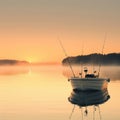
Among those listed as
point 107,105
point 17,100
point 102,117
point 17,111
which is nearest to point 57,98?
point 17,100

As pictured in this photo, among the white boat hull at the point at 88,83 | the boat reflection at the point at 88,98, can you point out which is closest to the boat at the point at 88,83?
the white boat hull at the point at 88,83

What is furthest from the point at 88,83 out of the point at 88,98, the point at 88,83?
the point at 88,98

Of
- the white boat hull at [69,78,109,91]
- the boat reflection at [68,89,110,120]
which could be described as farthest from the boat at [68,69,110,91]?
the boat reflection at [68,89,110,120]

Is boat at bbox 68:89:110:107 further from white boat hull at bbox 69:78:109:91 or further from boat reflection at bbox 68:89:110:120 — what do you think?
white boat hull at bbox 69:78:109:91

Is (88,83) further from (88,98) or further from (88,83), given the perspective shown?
(88,98)

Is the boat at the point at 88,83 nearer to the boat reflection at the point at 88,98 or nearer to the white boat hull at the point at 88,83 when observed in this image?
the white boat hull at the point at 88,83

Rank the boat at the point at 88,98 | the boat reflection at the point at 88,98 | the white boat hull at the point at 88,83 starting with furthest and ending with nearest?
1. the white boat hull at the point at 88,83
2. the boat at the point at 88,98
3. the boat reflection at the point at 88,98

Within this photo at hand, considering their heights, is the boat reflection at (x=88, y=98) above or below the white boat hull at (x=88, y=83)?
below

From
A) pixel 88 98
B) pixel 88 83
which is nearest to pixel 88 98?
pixel 88 98

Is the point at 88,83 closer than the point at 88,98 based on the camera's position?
No

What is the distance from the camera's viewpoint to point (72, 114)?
48.0 m

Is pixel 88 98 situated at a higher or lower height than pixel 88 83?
lower

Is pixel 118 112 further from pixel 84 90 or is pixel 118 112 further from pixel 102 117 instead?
pixel 84 90

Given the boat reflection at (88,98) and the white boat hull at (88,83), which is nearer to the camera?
the boat reflection at (88,98)
